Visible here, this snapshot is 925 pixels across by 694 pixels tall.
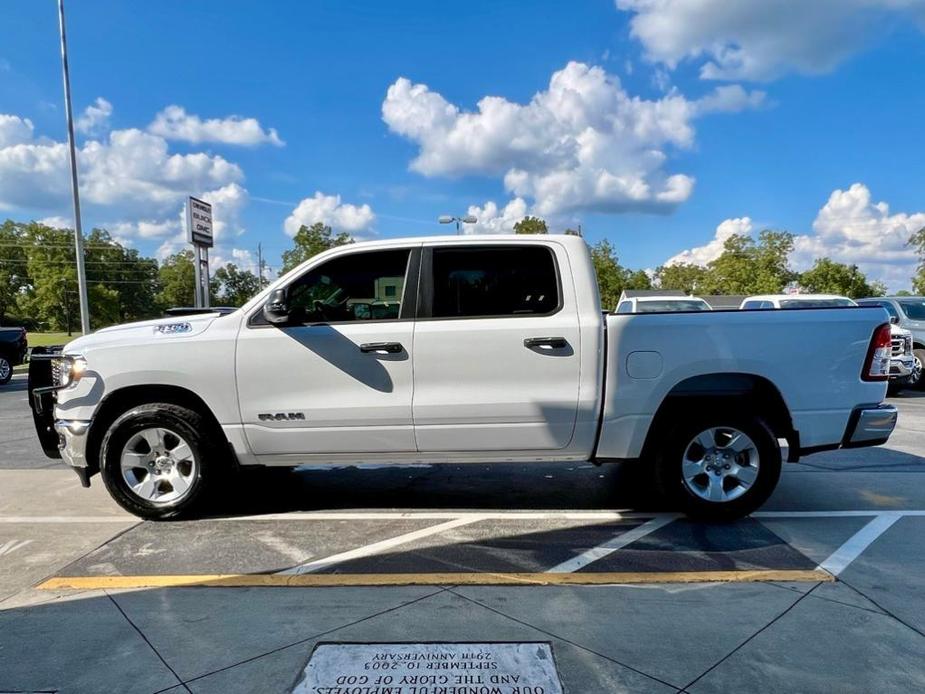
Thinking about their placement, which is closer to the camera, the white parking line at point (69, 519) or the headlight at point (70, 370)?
the headlight at point (70, 370)

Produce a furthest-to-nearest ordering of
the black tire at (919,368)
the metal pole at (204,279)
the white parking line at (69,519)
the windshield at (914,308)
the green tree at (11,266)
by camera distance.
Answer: the green tree at (11,266) < the metal pole at (204,279) < the windshield at (914,308) < the black tire at (919,368) < the white parking line at (69,519)

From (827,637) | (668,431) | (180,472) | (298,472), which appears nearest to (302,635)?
(180,472)

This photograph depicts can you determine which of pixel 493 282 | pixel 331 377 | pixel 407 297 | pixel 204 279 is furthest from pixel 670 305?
pixel 204 279

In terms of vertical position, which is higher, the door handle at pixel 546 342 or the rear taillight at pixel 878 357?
the door handle at pixel 546 342


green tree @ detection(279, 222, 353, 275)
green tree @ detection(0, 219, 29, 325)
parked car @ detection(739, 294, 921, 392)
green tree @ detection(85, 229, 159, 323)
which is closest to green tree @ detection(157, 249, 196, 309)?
green tree @ detection(85, 229, 159, 323)

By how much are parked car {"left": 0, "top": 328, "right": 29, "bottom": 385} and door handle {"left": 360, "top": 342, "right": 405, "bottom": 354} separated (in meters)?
A: 15.7

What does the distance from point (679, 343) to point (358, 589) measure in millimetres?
2627

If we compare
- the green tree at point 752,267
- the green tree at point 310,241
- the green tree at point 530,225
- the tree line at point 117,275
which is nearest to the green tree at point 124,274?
the tree line at point 117,275

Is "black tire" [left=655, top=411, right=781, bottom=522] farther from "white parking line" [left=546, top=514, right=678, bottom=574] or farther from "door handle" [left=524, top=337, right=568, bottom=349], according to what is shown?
"door handle" [left=524, top=337, right=568, bottom=349]

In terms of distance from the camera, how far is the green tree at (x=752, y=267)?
205 feet

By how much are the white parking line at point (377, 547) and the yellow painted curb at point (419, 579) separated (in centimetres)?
13

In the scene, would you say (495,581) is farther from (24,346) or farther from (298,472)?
(24,346)

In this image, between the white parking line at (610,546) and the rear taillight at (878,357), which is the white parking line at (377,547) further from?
the rear taillight at (878,357)

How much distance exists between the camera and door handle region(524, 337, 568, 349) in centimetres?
411
